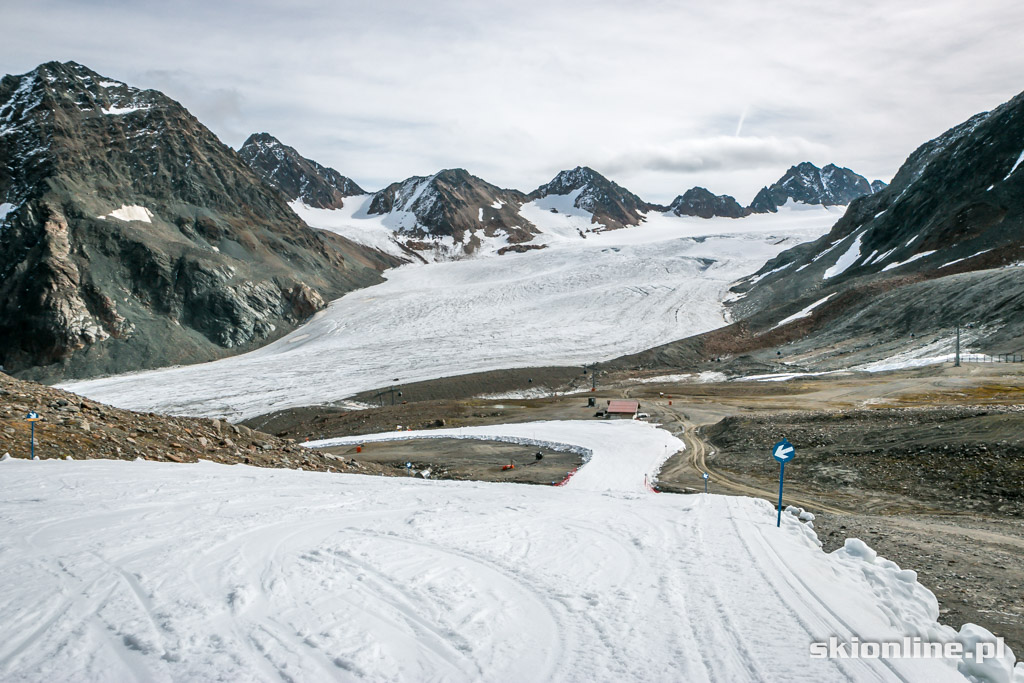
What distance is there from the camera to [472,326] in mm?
83062

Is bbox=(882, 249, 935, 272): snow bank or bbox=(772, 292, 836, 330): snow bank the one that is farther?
bbox=(882, 249, 935, 272): snow bank

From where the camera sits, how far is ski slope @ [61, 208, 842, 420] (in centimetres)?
6047

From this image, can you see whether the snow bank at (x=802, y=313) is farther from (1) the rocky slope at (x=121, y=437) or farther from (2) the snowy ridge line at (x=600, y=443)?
(1) the rocky slope at (x=121, y=437)

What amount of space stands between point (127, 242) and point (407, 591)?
3665 inches

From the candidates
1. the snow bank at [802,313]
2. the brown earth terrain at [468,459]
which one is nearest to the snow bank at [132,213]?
the brown earth terrain at [468,459]

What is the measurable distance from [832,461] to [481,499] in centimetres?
1475

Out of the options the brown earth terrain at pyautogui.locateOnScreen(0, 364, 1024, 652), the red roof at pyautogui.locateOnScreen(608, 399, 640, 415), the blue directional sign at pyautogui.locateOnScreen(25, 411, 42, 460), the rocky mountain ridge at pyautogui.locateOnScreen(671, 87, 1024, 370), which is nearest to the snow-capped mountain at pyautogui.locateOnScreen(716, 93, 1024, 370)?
the rocky mountain ridge at pyautogui.locateOnScreen(671, 87, 1024, 370)

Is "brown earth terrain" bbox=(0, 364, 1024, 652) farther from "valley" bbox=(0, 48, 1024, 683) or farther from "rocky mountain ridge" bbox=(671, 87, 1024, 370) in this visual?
"rocky mountain ridge" bbox=(671, 87, 1024, 370)

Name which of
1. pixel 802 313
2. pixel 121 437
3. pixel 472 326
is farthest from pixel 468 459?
pixel 802 313

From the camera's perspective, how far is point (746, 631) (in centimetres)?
727

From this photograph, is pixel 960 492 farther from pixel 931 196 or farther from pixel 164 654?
pixel 931 196

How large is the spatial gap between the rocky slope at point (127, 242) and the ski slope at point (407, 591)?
240ft

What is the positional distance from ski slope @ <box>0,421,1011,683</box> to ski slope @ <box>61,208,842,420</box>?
45.5 meters

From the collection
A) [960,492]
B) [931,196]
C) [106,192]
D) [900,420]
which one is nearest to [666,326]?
[931,196]
